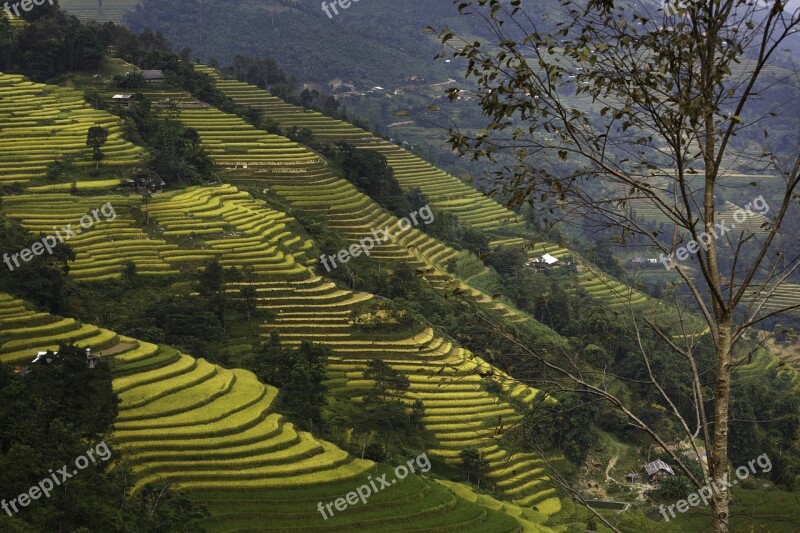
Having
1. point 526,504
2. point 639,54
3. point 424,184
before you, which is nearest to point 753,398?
point 526,504

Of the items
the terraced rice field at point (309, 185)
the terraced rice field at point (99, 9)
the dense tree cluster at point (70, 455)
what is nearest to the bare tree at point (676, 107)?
the dense tree cluster at point (70, 455)

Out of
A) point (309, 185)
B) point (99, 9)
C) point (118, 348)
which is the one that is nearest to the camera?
point (118, 348)

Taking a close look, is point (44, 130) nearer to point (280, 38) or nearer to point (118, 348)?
point (118, 348)

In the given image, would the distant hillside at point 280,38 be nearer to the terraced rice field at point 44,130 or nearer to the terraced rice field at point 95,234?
the terraced rice field at point 44,130

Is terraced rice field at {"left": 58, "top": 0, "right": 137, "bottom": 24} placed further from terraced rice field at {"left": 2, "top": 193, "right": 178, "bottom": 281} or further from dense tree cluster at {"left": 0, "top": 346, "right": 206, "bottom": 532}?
dense tree cluster at {"left": 0, "top": 346, "right": 206, "bottom": 532}

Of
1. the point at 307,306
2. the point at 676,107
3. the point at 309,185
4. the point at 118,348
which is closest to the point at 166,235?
the point at 307,306

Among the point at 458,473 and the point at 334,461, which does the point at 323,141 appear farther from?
the point at 334,461
